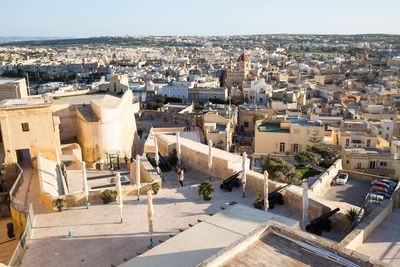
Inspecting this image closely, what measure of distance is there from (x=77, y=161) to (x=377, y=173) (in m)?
16.5

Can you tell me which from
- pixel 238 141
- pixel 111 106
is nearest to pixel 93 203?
pixel 111 106

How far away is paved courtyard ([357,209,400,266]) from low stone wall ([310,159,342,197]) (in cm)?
635

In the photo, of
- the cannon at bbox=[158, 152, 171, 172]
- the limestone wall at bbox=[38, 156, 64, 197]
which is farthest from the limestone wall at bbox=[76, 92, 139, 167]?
the cannon at bbox=[158, 152, 171, 172]

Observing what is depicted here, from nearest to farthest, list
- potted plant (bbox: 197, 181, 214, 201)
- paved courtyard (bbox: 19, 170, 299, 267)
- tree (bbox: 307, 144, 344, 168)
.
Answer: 1. paved courtyard (bbox: 19, 170, 299, 267)
2. potted plant (bbox: 197, 181, 214, 201)
3. tree (bbox: 307, 144, 344, 168)

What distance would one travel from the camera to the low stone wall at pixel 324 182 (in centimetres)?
1559

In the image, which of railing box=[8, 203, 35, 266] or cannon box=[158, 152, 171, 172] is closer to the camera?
railing box=[8, 203, 35, 266]

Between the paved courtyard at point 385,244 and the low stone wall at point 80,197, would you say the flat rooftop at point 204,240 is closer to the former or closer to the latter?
the paved courtyard at point 385,244

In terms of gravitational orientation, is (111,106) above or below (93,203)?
above

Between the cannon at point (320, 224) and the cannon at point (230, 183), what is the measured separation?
276 cm

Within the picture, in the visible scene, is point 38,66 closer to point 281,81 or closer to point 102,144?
point 281,81

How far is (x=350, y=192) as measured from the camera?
1662 centimetres

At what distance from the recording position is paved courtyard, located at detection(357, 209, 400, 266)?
24.7ft

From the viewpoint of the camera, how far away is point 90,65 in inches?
4168

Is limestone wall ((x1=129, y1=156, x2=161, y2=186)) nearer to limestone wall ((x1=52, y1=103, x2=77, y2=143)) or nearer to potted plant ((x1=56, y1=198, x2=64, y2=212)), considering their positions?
potted plant ((x1=56, y1=198, x2=64, y2=212))
